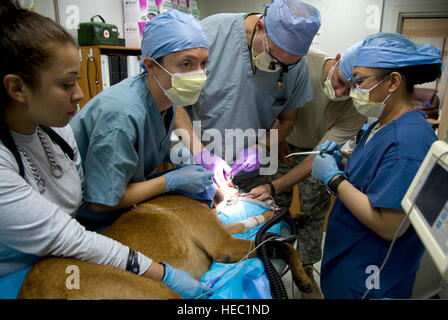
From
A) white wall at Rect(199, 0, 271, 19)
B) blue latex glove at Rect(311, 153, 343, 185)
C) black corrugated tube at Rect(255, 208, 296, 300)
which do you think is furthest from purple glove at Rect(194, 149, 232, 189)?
white wall at Rect(199, 0, 271, 19)

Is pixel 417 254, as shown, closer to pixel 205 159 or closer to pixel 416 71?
pixel 416 71

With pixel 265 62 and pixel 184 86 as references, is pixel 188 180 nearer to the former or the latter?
pixel 184 86

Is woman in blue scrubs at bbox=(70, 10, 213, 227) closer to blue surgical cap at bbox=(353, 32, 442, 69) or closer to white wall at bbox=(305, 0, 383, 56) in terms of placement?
blue surgical cap at bbox=(353, 32, 442, 69)

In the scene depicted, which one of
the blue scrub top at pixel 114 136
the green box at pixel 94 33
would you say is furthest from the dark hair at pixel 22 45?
the green box at pixel 94 33

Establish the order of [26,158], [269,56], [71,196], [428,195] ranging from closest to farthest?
1. [428,195]
2. [26,158]
3. [71,196]
4. [269,56]

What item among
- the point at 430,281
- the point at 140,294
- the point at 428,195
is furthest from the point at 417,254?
the point at 140,294

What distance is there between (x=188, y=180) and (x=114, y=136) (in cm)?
38

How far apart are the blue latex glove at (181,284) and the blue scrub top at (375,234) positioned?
0.60 m

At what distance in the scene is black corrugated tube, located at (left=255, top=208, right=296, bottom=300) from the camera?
0.96 m

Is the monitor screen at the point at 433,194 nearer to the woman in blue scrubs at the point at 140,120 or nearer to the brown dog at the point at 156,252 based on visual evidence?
the brown dog at the point at 156,252

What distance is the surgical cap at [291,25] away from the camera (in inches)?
52.9

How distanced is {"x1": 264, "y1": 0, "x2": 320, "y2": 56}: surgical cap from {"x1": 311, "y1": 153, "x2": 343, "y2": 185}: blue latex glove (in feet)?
1.72

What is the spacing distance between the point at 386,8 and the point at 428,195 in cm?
304
